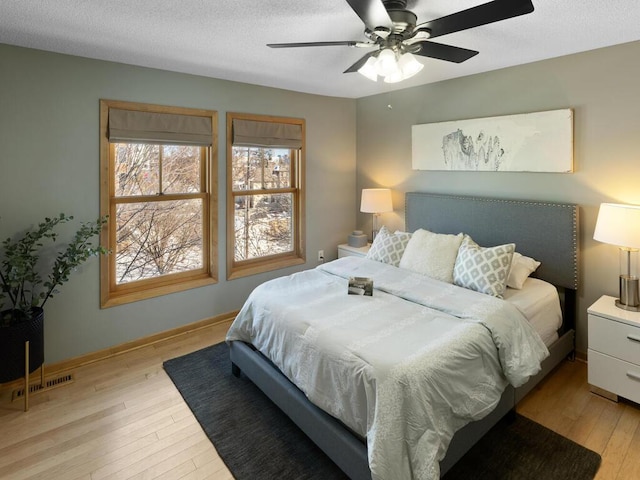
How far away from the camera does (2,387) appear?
107 inches

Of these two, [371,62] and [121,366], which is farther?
[121,366]

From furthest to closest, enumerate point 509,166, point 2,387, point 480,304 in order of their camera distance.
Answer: point 509,166 < point 2,387 < point 480,304

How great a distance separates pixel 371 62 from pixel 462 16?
581 millimetres

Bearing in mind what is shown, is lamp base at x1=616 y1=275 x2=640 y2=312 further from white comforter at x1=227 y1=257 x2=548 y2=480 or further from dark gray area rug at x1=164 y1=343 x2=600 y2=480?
dark gray area rug at x1=164 y1=343 x2=600 y2=480

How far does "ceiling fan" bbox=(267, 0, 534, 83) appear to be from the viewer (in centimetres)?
158

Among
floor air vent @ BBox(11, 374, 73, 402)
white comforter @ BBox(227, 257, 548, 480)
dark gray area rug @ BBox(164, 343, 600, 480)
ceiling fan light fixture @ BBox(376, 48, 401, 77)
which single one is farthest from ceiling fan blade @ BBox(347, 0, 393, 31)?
floor air vent @ BBox(11, 374, 73, 402)

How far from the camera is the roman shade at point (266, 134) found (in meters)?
3.74

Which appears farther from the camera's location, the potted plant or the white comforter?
the potted plant

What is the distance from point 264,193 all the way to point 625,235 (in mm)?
3198

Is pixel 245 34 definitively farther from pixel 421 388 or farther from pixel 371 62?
pixel 421 388

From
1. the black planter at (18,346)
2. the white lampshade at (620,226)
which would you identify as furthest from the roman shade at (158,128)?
the white lampshade at (620,226)

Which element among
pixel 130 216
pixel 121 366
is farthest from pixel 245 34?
pixel 121 366

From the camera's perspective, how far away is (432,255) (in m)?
3.12

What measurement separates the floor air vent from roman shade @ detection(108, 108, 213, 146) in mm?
1909
